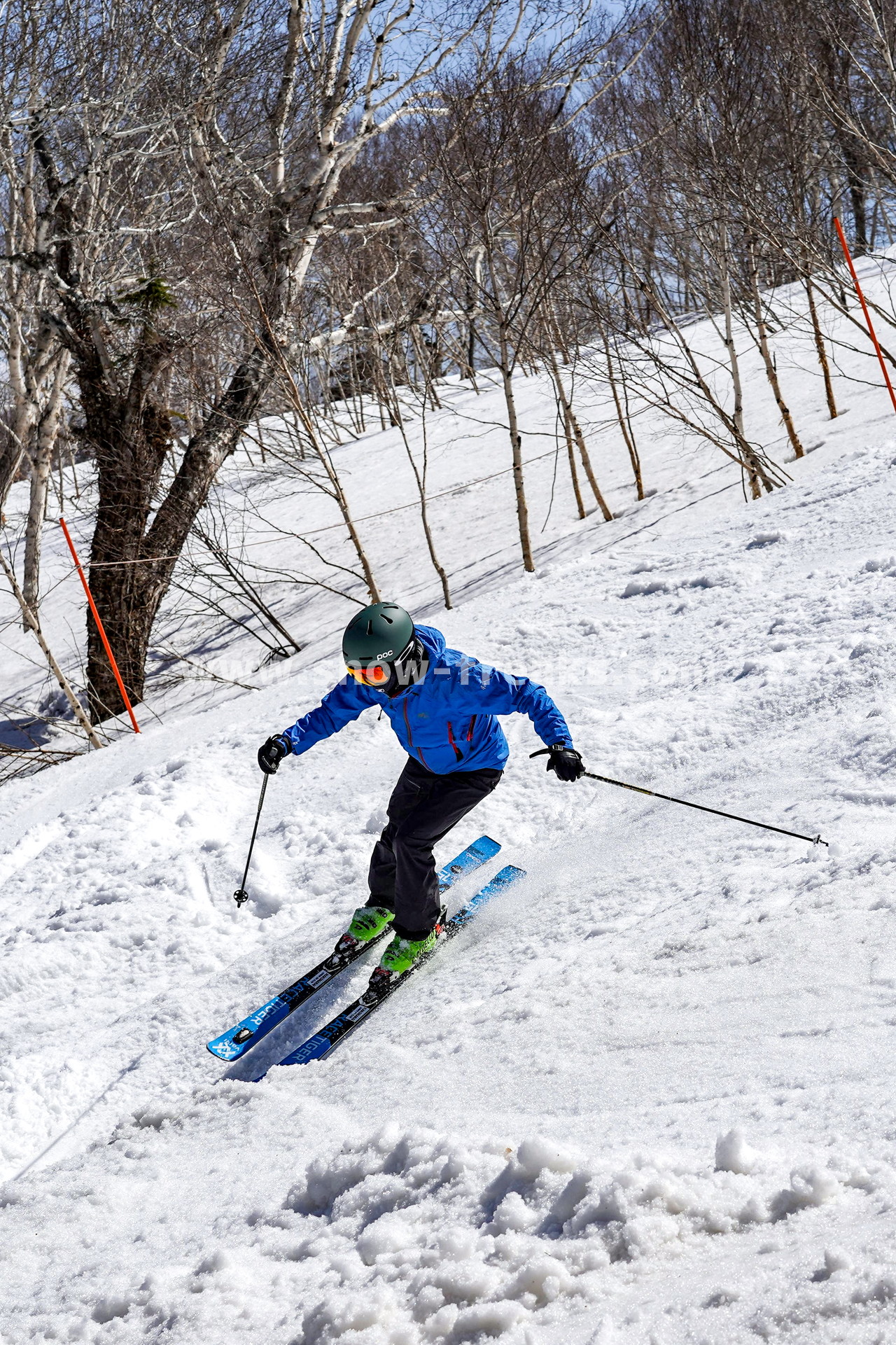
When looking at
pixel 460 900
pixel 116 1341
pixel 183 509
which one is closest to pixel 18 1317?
pixel 116 1341

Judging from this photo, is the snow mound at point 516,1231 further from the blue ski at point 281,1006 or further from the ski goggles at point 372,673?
the ski goggles at point 372,673

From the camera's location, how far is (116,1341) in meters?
2.23

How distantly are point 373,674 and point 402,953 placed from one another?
4.13 ft

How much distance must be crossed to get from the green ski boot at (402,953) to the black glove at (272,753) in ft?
3.02

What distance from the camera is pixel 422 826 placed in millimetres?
4066

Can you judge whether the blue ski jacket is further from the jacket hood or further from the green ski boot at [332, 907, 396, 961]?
the green ski boot at [332, 907, 396, 961]

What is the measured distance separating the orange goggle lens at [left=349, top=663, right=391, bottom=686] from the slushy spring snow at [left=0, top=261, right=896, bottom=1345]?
1229 millimetres

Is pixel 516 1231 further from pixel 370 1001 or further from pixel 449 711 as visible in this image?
pixel 449 711

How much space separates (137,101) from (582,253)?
537 centimetres

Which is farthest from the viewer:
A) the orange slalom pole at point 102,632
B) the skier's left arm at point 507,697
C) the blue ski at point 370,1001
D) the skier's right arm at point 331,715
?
the orange slalom pole at point 102,632

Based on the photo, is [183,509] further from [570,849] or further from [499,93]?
[570,849]

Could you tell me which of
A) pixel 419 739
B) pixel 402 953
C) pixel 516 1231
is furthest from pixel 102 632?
pixel 516 1231

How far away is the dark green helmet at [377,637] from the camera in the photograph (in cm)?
369

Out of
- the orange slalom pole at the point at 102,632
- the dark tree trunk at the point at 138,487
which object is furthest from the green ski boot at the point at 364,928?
the dark tree trunk at the point at 138,487
